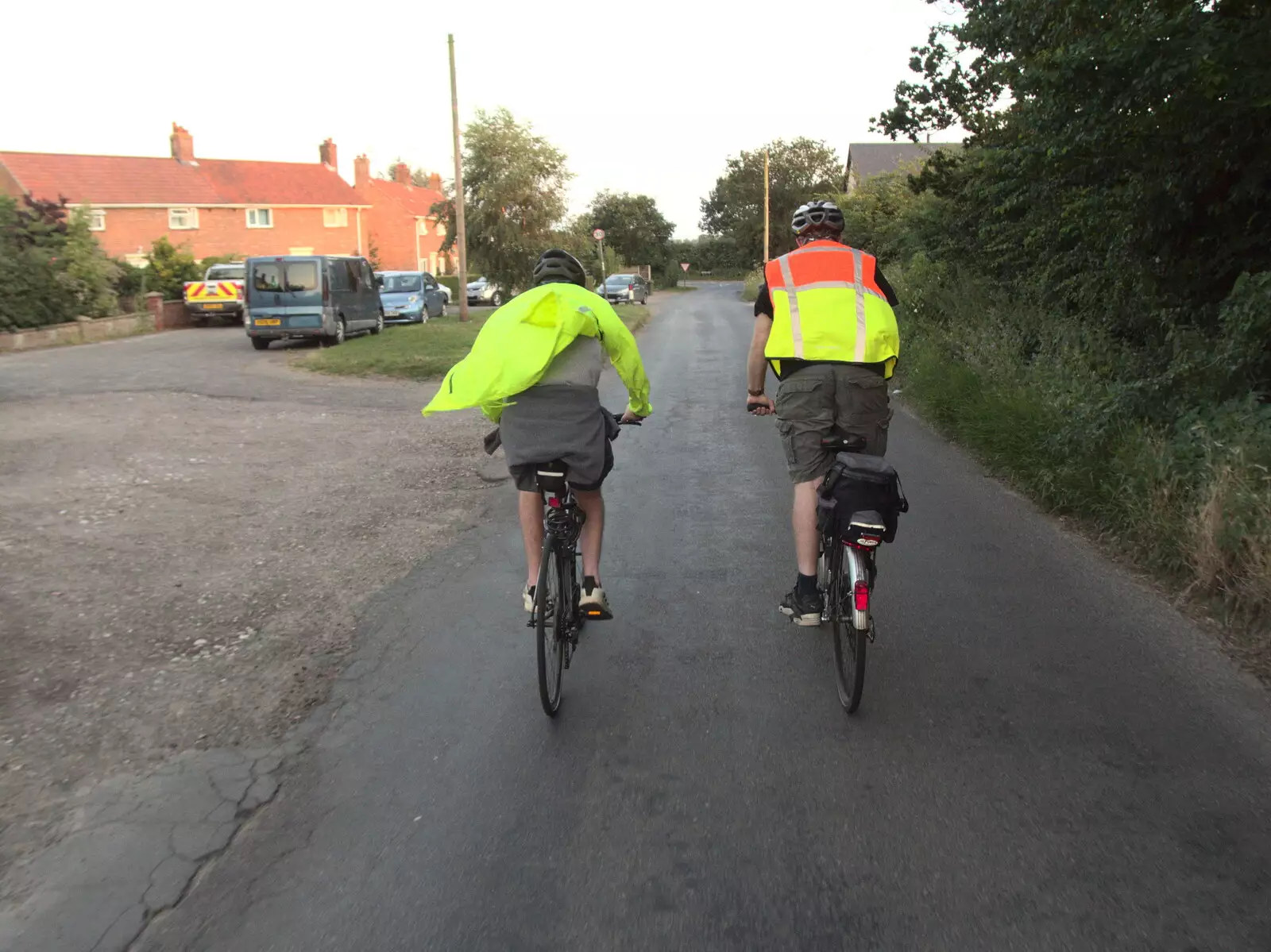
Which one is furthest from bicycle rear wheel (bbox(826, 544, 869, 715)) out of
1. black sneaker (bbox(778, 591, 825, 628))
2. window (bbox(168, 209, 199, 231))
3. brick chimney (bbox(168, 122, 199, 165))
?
brick chimney (bbox(168, 122, 199, 165))

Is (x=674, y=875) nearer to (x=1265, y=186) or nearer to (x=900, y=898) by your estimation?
(x=900, y=898)

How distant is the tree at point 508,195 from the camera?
32438mm

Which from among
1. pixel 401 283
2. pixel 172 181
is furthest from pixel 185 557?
pixel 172 181

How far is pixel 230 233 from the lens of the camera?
52062 millimetres

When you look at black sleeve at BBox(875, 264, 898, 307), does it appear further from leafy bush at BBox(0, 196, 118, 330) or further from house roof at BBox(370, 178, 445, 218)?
house roof at BBox(370, 178, 445, 218)

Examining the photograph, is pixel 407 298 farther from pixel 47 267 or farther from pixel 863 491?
pixel 863 491

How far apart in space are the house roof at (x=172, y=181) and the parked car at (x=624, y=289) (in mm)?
21164

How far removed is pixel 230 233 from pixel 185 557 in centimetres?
5040

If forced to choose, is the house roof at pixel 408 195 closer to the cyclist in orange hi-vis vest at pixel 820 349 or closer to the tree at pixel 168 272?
the tree at pixel 168 272

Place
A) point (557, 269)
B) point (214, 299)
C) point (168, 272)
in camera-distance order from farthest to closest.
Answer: point (168, 272), point (214, 299), point (557, 269)

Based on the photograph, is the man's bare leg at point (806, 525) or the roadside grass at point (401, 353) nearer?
the man's bare leg at point (806, 525)

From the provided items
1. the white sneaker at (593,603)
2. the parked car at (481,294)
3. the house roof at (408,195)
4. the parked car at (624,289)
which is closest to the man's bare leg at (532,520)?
the white sneaker at (593,603)

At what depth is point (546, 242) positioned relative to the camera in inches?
1299

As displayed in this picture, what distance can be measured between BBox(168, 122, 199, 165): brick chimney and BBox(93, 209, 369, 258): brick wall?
4549 millimetres
